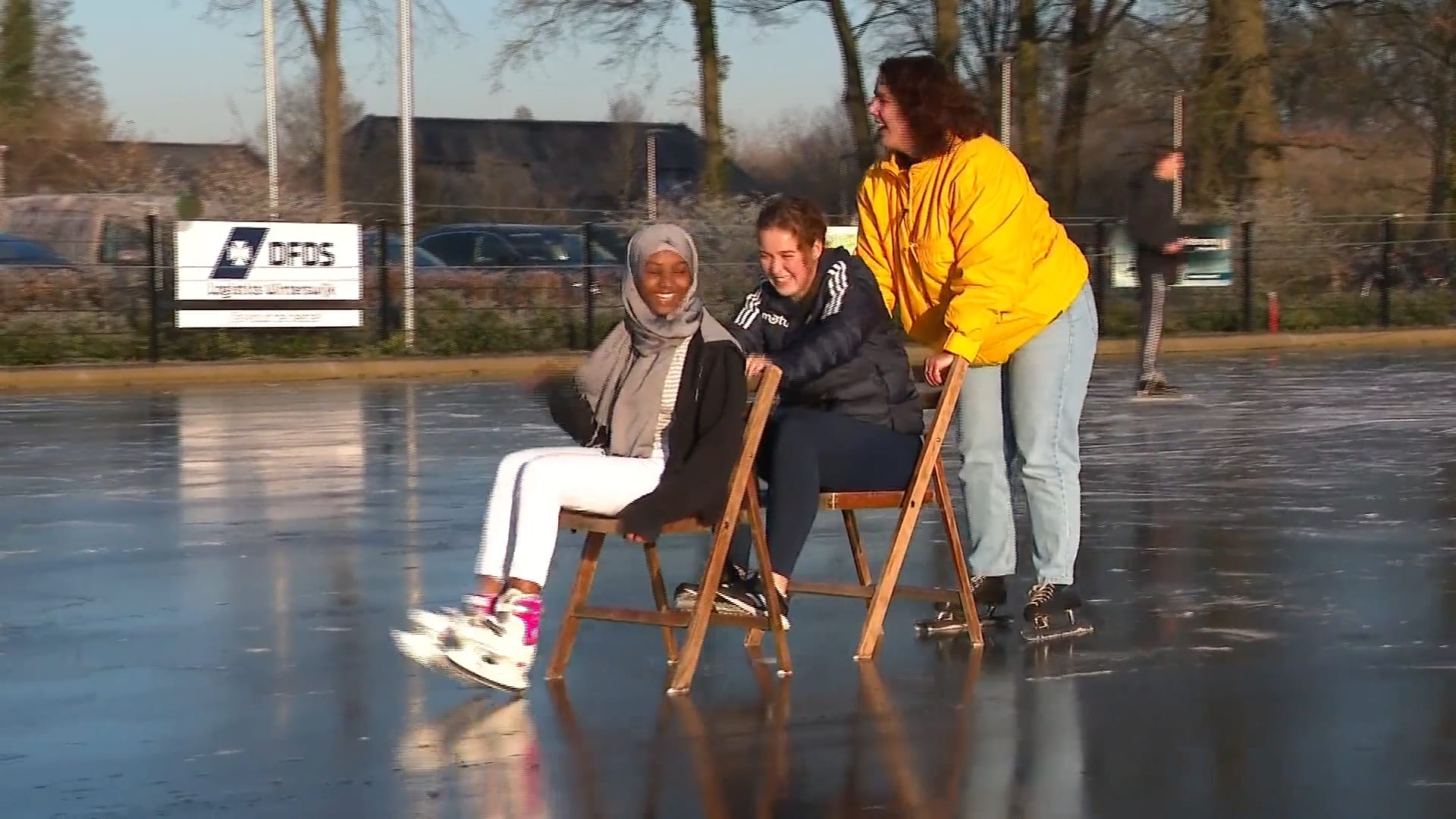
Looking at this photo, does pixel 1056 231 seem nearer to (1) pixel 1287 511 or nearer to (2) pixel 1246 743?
(2) pixel 1246 743

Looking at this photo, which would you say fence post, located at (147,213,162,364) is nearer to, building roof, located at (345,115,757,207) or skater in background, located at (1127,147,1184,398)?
skater in background, located at (1127,147,1184,398)

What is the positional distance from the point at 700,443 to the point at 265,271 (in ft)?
61.0

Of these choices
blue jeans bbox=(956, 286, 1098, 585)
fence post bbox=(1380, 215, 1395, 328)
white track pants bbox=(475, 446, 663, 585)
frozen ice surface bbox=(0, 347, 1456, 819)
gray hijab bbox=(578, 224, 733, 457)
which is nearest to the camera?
frozen ice surface bbox=(0, 347, 1456, 819)

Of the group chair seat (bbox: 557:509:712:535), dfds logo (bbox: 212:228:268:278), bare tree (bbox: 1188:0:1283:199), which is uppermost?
bare tree (bbox: 1188:0:1283:199)

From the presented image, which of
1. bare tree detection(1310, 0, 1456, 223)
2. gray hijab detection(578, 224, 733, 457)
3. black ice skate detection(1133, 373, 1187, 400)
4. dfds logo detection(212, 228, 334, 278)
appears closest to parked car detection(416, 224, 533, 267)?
dfds logo detection(212, 228, 334, 278)

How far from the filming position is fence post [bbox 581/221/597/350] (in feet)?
86.9

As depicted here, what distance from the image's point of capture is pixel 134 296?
2469 centimetres

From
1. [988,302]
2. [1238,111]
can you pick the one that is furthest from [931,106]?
[1238,111]

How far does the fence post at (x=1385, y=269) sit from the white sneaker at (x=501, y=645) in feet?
81.1

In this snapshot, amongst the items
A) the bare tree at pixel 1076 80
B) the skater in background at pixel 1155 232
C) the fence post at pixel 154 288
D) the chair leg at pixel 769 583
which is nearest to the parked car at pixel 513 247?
the fence post at pixel 154 288

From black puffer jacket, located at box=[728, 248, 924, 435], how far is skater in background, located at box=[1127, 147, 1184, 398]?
10348 mm

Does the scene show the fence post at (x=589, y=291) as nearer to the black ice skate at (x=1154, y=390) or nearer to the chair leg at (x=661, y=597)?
the black ice skate at (x=1154, y=390)

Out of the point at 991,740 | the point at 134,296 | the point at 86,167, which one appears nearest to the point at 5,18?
the point at 86,167

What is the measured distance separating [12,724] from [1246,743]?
3.24 metres
